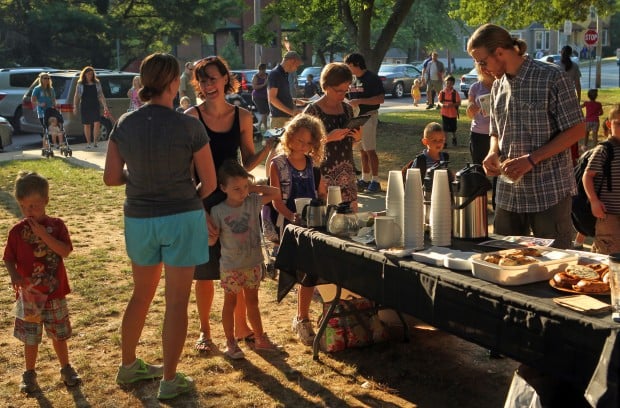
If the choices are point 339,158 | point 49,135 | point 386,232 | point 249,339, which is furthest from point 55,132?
point 386,232

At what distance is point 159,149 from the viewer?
409cm

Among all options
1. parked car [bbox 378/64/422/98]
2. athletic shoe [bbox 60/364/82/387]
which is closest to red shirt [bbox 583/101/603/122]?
athletic shoe [bbox 60/364/82/387]

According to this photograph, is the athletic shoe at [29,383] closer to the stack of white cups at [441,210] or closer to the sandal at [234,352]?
the sandal at [234,352]

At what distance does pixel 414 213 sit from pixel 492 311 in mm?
957

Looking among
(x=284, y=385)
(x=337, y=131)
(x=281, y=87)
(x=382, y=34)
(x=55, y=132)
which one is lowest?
(x=284, y=385)

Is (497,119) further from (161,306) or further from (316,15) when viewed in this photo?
(316,15)

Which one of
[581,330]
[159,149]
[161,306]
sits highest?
[159,149]

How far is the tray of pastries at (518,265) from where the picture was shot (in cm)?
330

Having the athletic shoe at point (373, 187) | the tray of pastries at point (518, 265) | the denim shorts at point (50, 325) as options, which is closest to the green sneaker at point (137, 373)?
the denim shorts at point (50, 325)

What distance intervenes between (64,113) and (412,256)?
1589cm

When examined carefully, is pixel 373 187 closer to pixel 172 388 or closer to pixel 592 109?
pixel 592 109

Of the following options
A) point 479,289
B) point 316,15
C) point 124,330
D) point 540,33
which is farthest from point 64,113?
point 540,33

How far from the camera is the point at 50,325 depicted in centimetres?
461

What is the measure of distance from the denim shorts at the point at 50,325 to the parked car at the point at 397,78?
29896 mm
